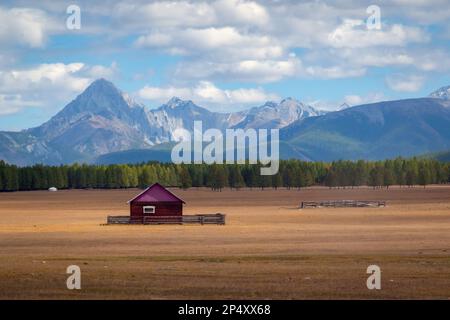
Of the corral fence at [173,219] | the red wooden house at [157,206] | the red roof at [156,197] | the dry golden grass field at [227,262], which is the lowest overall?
the dry golden grass field at [227,262]

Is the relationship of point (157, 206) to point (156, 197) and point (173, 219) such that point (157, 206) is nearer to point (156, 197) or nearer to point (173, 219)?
point (156, 197)

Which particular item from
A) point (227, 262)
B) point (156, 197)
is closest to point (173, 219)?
point (156, 197)

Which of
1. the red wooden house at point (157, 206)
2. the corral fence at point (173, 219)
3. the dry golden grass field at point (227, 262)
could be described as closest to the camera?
the dry golden grass field at point (227, 262)

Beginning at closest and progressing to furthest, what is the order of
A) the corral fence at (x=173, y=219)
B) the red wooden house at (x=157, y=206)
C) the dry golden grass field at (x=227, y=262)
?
the dry golden grass field at (x=227, y=262), the corral fence at (x=173, y=219), the red wooden house at (x=157, y=206)

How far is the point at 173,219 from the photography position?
286ft

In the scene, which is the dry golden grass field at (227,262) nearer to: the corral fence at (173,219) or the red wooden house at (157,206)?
the corral fence at (173,219)

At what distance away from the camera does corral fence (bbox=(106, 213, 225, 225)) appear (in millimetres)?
85688

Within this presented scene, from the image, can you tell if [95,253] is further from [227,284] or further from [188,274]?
[227,284]

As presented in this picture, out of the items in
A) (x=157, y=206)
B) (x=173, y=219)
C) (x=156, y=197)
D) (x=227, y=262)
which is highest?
(x=156, y=197)

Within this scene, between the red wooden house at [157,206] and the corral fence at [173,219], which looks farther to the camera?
the red wooden house at [157,206]

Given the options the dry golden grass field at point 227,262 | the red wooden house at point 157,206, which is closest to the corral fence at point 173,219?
the red wooden house at point 157,206

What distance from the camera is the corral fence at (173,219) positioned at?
281 feet

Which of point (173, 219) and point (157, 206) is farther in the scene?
point (157, 206)

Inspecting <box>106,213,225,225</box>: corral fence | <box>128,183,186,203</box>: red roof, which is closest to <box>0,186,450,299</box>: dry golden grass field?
<box>106,213,225,225</box>: corral fence
